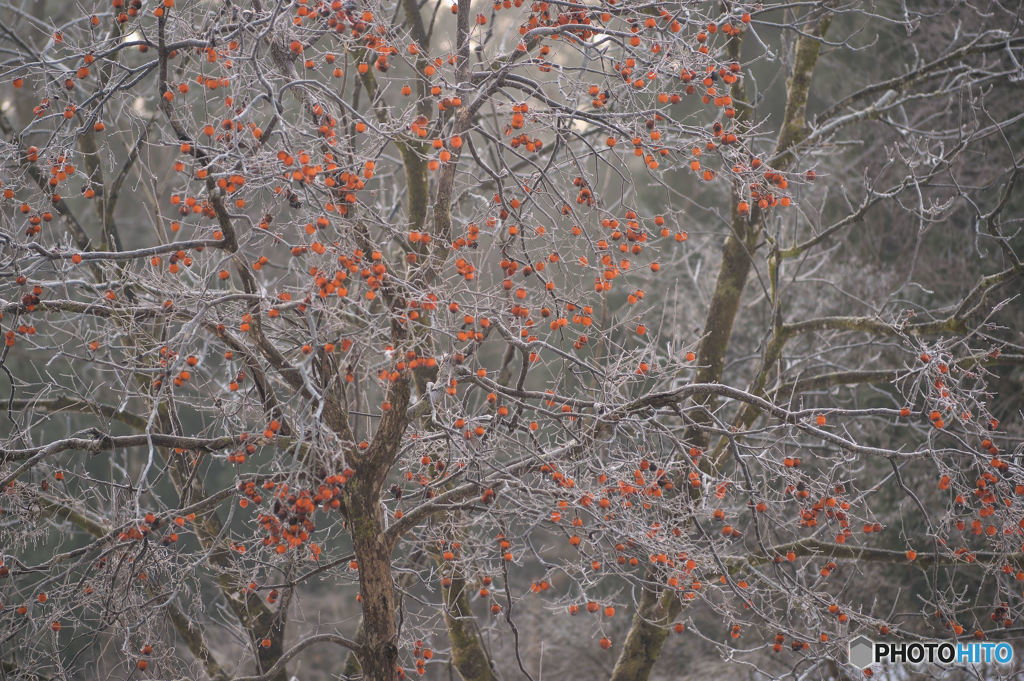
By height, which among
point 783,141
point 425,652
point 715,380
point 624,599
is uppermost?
point 783,141

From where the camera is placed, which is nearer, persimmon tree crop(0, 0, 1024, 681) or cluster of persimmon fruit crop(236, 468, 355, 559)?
cluster of persimmon fruit crop(236, 468, 355, 559)

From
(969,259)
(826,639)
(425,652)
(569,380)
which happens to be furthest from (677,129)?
(569,380)

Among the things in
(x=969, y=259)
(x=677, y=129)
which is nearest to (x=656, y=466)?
(x=677, y=129)

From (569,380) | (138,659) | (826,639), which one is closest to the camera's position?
(138,659)

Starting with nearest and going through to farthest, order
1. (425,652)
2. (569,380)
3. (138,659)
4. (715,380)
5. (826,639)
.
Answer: (138,659) < (826,639) < (425,652) < (715,380) < (569,380)

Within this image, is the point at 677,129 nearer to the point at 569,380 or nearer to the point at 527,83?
the point at 527,83

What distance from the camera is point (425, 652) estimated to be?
4.36 meters

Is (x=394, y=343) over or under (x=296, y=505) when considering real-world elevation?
over

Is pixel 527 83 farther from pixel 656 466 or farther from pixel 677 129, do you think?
pixel 656 466

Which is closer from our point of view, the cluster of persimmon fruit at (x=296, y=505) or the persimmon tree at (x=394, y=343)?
the cluster of persimmon fruit at (x=296, y=505)

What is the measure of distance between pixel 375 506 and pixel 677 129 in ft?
6.71

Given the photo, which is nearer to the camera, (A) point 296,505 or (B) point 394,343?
(A) point 296,505

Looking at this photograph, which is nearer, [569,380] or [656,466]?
[656,466]

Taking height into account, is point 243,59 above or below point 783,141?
above
